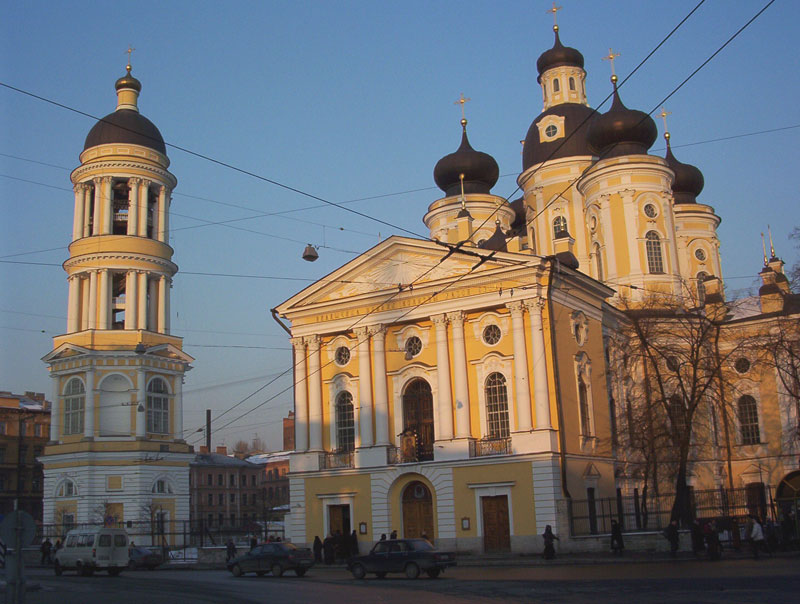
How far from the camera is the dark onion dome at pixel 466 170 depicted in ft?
162

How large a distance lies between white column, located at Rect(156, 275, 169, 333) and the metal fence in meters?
26.3

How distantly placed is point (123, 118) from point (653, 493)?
108ft

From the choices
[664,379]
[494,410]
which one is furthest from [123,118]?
[664,379]

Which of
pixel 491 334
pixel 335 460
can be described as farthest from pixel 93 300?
pixel 491 334

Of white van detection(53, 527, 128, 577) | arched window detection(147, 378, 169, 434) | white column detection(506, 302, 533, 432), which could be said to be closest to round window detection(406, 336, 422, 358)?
Answer: white column detection(506, 302, 533, 432)

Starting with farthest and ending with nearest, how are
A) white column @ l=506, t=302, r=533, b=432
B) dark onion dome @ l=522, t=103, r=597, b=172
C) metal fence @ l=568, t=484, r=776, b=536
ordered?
dark onion dome @ l=522, t=103, r=597, b=172 → white column @ l=506, t=302, r=533, b=432 → metal fence @ l=568, t=484, r=776, b=536

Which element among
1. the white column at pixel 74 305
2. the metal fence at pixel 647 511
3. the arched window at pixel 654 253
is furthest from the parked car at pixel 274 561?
the white column at pixel 74 305

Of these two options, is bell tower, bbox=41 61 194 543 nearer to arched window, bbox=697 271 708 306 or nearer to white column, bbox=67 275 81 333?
white column, bbox=67 275 81 333

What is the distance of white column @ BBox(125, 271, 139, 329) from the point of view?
1879 inches

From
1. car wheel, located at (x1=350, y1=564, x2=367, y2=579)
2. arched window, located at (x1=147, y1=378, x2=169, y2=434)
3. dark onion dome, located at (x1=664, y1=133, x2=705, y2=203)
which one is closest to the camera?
car wheel, located at (x1=350, y1=564, x2=367, y2=579)

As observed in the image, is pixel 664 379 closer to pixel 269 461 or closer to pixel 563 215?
pixel 563 215

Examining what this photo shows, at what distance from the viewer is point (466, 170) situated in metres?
49.5

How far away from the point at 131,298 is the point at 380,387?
18.9m

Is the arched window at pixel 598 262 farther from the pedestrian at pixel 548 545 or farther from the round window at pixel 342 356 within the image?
the pedestrian at pixel 548 545
